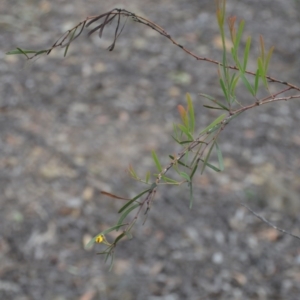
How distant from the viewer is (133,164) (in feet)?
9.05

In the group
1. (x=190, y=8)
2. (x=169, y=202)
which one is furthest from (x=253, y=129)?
(x=190, y=8)

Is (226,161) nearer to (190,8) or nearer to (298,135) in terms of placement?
(298,135)

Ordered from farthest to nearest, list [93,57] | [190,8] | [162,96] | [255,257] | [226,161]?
[190,8] < [93,57] < [162,96] < [226,161] < [255,257]

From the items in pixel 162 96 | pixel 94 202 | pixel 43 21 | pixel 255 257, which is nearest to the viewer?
pixel 255 257

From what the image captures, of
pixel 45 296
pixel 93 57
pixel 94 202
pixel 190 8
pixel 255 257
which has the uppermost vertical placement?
pixel 190 8

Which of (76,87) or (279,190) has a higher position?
(76,87)

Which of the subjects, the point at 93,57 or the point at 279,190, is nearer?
the point at 279,190

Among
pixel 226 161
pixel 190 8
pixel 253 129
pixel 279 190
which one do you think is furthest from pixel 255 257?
pixel 190 8

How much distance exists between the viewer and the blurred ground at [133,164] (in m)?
2.28

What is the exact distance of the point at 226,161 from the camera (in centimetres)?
287

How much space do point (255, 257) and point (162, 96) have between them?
1.18 m

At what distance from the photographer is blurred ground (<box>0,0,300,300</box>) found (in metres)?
2.28

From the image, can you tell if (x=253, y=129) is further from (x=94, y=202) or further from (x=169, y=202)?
(x=94, y=202)

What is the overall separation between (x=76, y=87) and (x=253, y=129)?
1.03 meters
